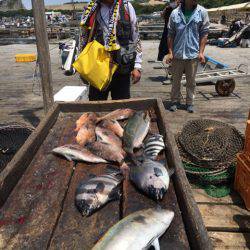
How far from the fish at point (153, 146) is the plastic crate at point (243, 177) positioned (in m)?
1.42

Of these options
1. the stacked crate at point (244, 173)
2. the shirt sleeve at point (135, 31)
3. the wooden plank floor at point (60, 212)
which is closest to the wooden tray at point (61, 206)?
the wooden plank floor at point (60, 212)

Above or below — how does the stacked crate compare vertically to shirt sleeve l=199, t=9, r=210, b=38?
below

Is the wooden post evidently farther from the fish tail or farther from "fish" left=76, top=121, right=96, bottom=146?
the fish tail

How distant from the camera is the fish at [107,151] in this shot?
269 cm

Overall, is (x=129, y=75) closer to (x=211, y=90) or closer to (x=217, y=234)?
(x=217, y=234)

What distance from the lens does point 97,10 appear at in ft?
13.8

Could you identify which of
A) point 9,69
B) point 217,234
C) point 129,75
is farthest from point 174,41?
point 9,69

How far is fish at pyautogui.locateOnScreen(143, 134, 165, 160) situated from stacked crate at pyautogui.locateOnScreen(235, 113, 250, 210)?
4.52 feet

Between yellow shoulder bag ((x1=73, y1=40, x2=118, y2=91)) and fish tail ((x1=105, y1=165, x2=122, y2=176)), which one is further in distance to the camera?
yellow shoulder bag ((x1=73, y1=40, x2=118, y2=91))

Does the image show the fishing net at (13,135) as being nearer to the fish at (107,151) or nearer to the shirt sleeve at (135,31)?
the fish at (107,151)

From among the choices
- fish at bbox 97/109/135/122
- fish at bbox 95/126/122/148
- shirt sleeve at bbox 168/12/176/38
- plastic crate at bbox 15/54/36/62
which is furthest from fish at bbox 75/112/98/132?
plastic crate at bbox 15/54/36/62

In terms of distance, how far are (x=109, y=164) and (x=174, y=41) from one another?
14.7 ft

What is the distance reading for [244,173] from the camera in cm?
379

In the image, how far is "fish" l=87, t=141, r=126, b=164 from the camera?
8.81 ft
